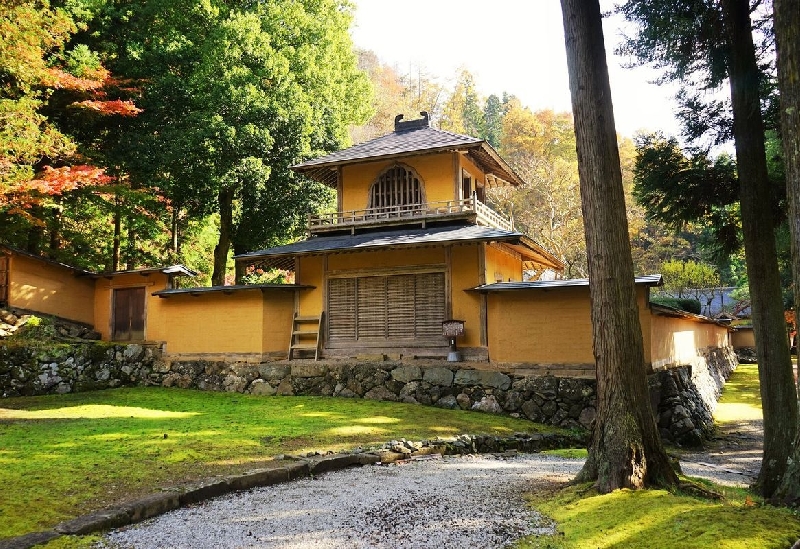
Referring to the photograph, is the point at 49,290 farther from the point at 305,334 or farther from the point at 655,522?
the point at 655,522

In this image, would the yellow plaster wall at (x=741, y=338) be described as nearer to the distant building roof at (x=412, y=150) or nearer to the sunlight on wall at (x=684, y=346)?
the sunlight on wall at (x=684, y=346)

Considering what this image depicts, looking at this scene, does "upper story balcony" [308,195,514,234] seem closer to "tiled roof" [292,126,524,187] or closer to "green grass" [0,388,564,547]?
"tiled roof" [292,126,524,187]

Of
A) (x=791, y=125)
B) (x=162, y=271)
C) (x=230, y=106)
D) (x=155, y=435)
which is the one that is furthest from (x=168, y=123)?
(x=791, y=125)

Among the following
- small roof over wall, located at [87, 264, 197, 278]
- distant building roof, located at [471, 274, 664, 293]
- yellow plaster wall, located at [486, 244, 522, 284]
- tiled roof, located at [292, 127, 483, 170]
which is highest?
tiled roof, located at [292, 127, 483, 170]

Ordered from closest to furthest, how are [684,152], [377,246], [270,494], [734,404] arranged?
[270,494] → [684,152] → [377,246] → [734,404]

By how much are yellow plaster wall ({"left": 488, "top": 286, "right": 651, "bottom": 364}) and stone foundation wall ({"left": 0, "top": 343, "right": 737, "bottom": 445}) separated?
557 mm

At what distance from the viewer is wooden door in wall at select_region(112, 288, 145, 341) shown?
18.9 meters

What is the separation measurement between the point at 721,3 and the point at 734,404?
1411cm

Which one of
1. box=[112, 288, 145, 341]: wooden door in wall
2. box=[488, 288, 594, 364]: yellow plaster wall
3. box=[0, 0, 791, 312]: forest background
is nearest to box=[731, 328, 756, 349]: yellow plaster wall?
box=[0, 0, 791, 312]: forest background

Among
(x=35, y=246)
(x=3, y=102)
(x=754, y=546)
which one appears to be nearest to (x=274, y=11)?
(x=3, y=102)

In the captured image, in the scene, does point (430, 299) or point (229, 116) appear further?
point (229, 116)

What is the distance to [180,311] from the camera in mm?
17797

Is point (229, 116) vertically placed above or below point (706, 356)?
above

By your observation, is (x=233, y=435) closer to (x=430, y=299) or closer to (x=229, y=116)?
(x=430, y=299)
